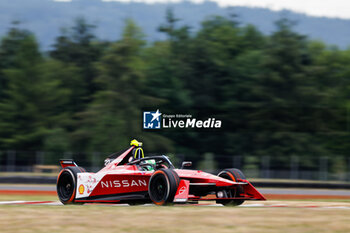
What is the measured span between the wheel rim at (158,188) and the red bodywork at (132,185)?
0.35 m

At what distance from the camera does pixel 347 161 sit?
3136 centimetres

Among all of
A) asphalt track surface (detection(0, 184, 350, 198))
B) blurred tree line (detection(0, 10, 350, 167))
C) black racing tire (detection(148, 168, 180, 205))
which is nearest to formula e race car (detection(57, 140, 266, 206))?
black racing tire (detection(148, 168, 180, 205))

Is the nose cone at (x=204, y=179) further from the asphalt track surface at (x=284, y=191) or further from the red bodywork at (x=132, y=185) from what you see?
the asphalt track surface at (x=284, y=191)

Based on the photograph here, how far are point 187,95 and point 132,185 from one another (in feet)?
122

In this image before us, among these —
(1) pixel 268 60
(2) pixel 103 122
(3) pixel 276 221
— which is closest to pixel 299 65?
(1) pixel 268 60

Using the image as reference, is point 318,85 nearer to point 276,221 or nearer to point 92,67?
point 92,67

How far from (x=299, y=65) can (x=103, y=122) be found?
17550 mm

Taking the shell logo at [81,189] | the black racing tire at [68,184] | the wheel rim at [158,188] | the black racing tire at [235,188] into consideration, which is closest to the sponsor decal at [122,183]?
the wheel rim at [158,188]

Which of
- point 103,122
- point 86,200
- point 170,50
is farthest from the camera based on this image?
point 170,50

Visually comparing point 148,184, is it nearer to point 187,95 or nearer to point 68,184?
point 68,184

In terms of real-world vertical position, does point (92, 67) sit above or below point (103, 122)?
above

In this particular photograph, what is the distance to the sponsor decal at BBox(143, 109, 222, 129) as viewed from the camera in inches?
1780

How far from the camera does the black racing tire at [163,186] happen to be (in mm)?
11334

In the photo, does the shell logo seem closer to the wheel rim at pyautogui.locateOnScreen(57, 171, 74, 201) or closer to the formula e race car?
the formula e race car
